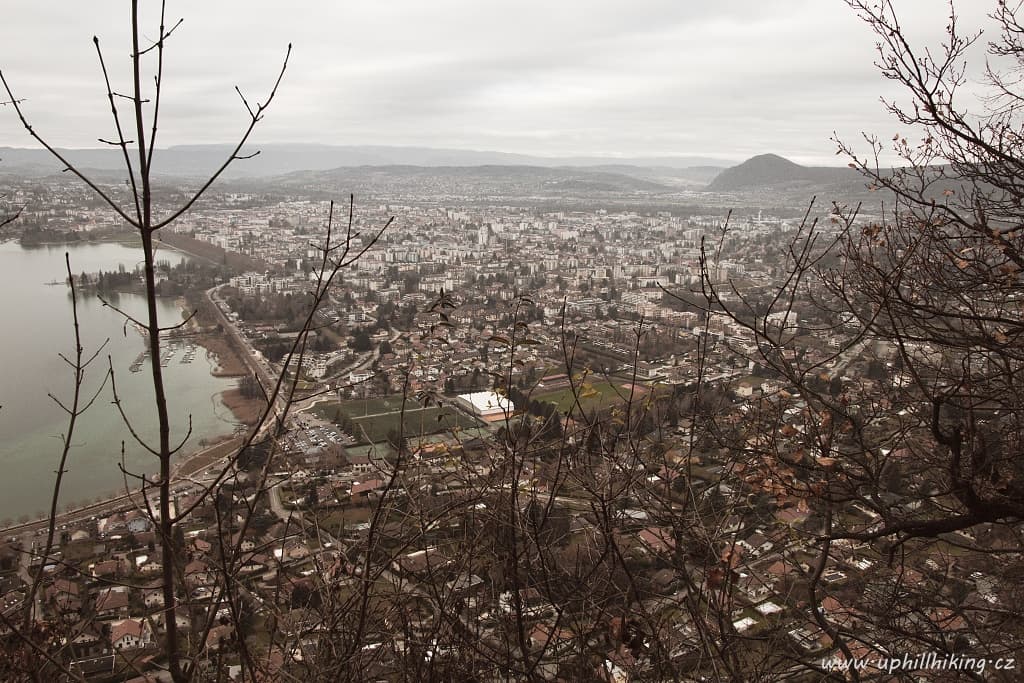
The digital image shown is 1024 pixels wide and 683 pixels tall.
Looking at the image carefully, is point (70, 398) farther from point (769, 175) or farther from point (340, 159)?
point (340, 159)

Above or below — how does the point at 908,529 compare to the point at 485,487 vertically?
below

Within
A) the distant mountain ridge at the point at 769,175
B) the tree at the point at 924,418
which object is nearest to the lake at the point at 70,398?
the tree at the point at 924,418

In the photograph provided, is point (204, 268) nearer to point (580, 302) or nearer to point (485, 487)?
point (580, 302)

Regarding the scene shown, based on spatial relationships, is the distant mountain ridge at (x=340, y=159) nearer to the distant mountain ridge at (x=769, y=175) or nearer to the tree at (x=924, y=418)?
the distant mountain ridge at (x=769, y=175)

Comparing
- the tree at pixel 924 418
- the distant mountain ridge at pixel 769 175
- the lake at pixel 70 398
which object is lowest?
the lake at pixel 70 398

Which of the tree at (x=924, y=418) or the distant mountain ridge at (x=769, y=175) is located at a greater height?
the distant mountain ridge at (x=769, y=175)

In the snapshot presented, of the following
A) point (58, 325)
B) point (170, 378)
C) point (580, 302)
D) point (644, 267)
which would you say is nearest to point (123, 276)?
point (58, 325)

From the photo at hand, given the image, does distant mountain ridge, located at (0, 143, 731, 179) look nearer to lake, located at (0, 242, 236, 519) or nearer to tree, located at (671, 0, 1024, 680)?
lake, located at (0, 242, 236, 519)
